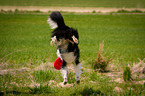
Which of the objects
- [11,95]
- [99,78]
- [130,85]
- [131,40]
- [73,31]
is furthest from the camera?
[131,40]

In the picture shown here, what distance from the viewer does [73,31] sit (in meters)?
3.87

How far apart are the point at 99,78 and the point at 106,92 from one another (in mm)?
989

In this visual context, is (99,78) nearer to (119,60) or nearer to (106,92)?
(106,92)

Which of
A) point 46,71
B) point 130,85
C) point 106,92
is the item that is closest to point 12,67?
point 46,71

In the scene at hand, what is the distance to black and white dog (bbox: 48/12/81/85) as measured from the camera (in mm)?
3717

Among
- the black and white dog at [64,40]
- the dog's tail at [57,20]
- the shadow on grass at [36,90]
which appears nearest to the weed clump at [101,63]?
the shadow on grass at [36,90]

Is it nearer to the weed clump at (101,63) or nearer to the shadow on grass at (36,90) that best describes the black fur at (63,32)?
the shadow on grass at (36,90)

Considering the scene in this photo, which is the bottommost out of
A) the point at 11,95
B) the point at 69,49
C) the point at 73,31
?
the point at 11,95

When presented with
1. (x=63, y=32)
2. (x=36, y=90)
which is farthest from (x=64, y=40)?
(x=36, y=90)

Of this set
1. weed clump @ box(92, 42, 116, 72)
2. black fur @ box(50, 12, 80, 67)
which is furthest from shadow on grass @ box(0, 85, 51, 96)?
weed clump @ box(92, 42, 116, 72)

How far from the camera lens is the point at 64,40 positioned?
12.3ft

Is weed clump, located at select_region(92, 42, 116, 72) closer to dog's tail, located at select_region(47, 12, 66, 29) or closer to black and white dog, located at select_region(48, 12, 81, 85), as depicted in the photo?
black and white dog, located at select_region(48, 12, 81, 85)

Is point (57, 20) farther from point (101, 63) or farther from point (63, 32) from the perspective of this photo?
point (101, 63)

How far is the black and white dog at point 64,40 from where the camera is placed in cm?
372
